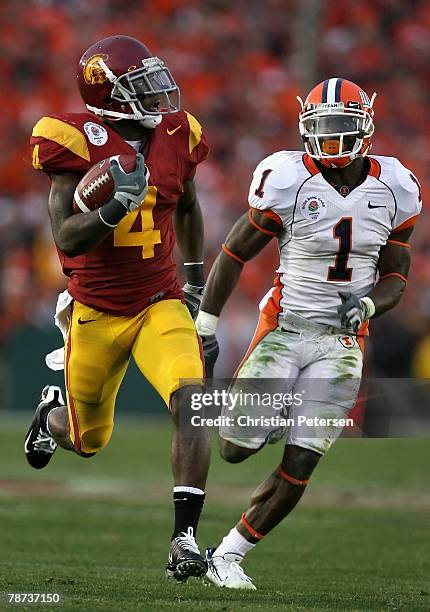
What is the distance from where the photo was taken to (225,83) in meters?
16.4

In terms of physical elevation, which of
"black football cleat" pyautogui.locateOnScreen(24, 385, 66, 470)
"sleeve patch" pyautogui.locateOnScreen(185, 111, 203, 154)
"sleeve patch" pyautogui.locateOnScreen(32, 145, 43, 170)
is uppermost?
"sleeve patch" pyautogui.locateOnScreen(185, 111, 203, 154)

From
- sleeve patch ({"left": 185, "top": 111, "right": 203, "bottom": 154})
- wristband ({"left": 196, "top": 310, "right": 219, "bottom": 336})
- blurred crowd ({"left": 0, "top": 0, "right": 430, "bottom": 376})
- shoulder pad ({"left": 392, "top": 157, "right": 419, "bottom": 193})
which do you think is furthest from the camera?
blurred crowd ({"left": 0, "top": 0, "right": 430, "bottom": 376})

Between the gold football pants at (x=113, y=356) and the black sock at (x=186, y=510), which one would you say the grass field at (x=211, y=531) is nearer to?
the black sock at (x=186, y=510)

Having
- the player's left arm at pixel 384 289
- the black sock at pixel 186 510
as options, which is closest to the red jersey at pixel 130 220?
the player's left arm at pixel 384 289

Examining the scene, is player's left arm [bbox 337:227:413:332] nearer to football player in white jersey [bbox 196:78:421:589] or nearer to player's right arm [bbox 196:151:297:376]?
football player in white jersey [bbox 196:78:421:589]

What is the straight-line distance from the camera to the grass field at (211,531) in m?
5.07

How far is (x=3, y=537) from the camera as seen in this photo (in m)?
7.11

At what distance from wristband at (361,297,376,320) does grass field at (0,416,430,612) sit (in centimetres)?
114

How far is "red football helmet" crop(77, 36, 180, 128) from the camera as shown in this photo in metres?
5.51

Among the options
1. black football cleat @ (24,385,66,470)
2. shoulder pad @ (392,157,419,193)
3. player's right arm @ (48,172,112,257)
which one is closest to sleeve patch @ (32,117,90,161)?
player's right arm @ (48,172,112,257)

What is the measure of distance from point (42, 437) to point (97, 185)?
1766mm

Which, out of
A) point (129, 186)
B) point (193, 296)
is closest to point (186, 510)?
point (129, 186)

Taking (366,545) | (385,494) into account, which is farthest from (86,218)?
(385,494)

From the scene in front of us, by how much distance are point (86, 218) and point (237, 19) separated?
1190 cm
